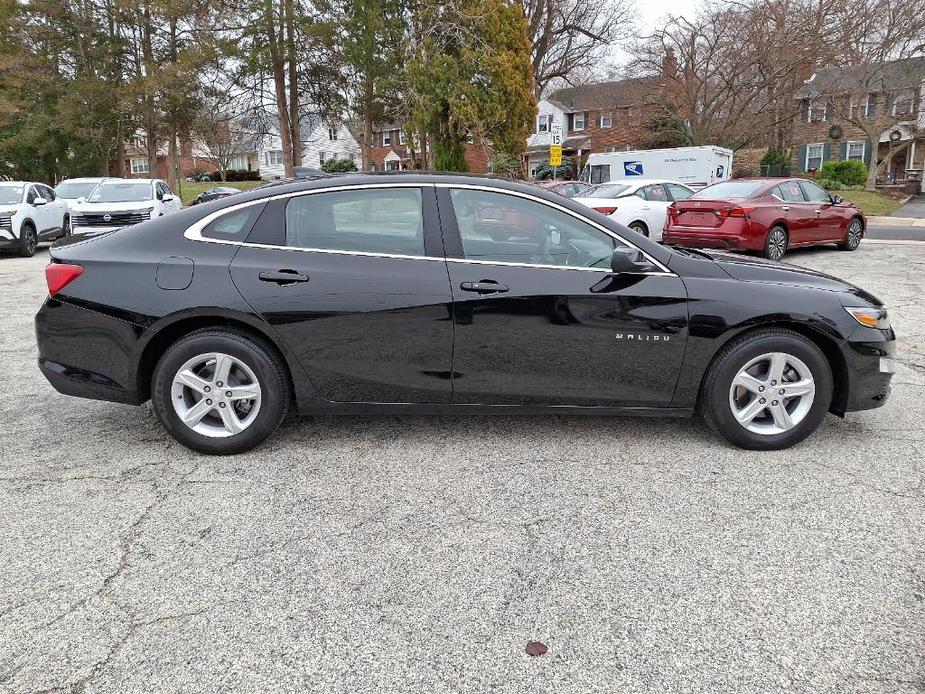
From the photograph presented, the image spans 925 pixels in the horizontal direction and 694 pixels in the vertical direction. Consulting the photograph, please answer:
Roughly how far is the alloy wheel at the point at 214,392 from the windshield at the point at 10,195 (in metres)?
13.9

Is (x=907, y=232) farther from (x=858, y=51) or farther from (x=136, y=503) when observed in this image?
(x=136, y=503)

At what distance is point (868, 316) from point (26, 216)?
1613cm

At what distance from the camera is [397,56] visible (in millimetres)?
25312

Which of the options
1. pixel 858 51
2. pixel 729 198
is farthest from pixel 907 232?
pixel 858 51

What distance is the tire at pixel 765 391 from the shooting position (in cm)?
387

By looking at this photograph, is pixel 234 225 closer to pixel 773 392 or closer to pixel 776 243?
pixel 773 392

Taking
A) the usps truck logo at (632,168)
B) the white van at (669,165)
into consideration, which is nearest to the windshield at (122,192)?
the white van at (669,165)

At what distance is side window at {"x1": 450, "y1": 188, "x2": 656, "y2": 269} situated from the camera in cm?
388

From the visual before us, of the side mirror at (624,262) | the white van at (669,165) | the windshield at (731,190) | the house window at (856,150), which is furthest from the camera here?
the house window at (856,150)

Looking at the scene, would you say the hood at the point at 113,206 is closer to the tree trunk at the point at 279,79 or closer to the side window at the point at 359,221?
the tree trunk at the point at 279,79

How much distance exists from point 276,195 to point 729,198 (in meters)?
10.3

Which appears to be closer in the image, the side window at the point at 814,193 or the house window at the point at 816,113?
the side window at the point at 814,193

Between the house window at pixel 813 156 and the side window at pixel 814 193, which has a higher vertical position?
the house window at pixel 813 156

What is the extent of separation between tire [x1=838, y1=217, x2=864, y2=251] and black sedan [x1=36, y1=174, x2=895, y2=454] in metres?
11.7
